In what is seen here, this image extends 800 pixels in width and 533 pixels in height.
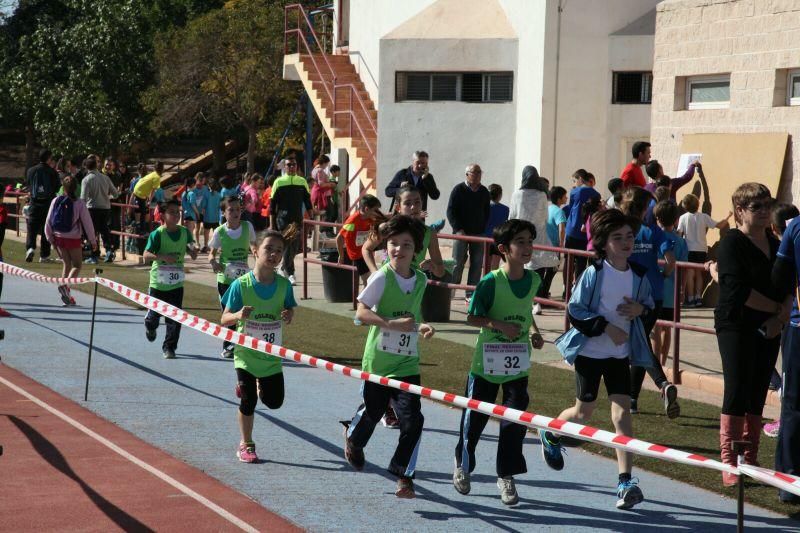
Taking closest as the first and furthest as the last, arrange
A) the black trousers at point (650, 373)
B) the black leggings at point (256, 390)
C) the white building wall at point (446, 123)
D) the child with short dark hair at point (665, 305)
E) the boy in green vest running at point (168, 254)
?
the black leggings at point (256, 390), the black trousers at point (650, 373), the child with short dark hair at point (665, 305), the boy in green vest running at point (168, 254), the white building wall at point (446, 123)

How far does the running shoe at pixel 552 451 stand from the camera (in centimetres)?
745

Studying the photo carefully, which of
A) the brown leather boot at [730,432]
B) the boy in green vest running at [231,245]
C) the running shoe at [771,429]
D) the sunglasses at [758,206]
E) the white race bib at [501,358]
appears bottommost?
the running shoe at [771,429]

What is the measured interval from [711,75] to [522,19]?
720 cm

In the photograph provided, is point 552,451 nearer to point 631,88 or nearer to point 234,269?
point 234,269

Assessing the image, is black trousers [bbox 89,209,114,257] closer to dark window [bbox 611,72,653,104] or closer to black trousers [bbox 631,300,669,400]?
dark window [bbox 611,72,653,104]

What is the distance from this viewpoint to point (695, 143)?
1789 centimetres

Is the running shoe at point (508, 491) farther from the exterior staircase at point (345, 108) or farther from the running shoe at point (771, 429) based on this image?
the exterior staircase at point (345, 108)

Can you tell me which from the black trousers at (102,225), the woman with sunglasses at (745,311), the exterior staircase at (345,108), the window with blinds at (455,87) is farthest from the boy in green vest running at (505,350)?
the exterior staircase at (345,108)

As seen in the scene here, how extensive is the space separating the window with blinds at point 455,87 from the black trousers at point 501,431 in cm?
1828

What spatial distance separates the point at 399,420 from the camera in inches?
277

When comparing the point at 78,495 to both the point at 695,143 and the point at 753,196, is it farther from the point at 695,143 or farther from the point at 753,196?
the point at 695,143

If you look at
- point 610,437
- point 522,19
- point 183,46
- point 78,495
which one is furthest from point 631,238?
point 183,46

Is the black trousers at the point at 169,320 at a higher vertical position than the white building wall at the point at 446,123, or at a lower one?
lower

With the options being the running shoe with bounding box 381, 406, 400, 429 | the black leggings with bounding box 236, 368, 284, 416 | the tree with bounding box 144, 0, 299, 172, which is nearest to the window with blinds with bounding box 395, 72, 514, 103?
the tree with bounding box 144, 0, 299, 172
